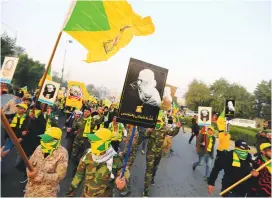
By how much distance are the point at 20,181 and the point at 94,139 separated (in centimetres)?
295

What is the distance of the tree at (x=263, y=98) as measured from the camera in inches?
2080

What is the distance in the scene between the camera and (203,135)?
24.3 feet

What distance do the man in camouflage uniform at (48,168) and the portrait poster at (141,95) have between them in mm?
1118

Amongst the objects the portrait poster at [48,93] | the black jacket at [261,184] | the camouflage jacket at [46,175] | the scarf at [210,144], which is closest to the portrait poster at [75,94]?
the portrait poster at [48,93]

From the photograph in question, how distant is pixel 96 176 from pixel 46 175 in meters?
0.71

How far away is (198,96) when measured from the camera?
50188 millimetres

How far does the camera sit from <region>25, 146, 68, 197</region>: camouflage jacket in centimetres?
306

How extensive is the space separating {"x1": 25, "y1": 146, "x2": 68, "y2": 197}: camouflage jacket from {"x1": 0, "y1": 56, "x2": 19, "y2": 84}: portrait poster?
198 inches

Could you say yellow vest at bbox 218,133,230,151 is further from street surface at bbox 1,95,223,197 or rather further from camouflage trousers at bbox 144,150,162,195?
camouflage trousers at bbox 144,150,162,195

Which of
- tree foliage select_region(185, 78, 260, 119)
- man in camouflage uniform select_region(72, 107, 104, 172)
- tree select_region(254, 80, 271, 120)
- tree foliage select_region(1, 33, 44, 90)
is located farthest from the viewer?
tree select_region(254, 80, 271, 120)

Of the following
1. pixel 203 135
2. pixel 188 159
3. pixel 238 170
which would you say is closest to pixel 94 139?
pixel 238 170

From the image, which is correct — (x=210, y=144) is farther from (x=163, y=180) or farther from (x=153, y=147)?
(x=153, y=147)

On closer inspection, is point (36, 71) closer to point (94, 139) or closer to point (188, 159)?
point (188, 159)

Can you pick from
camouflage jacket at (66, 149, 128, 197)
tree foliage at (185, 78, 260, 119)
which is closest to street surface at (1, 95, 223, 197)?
camouflage jacket at (66, 149, 128, 197)
